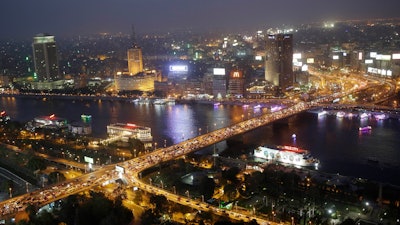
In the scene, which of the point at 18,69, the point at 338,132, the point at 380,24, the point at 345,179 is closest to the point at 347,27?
the point at 380,24

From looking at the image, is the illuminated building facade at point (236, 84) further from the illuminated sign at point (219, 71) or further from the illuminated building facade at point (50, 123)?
the illuminated building facade at point (50, 123)

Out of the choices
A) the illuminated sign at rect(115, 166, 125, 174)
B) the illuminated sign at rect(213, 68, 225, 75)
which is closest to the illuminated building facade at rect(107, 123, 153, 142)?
the illuminated sign at rect(115, 166, 125, 174)

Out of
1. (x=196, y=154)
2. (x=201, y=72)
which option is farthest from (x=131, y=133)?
(x=201, y=72)

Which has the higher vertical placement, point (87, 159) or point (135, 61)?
point (135, 61)

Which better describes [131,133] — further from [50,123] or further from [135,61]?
[135,61]

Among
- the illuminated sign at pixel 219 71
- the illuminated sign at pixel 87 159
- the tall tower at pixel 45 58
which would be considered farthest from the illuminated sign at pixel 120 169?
the tall tower at pixel 45 58

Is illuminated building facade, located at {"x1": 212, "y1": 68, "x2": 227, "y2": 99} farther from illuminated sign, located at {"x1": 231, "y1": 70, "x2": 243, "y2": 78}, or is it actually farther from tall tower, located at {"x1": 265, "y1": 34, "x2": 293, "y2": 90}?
tall tower, located at {"x1": 265, "y1": 34, "x2": 293, "y2": 90}
